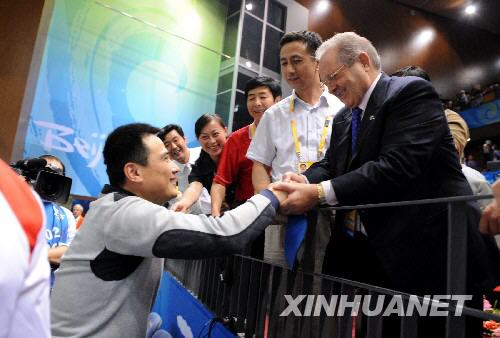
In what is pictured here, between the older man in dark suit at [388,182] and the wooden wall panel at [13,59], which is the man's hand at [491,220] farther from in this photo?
the wooden wall panel at [13,59]

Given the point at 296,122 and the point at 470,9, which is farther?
the point at 470,9

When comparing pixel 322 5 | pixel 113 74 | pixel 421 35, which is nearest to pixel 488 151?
pixel 421 35

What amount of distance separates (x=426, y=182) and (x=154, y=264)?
1150 millimetres

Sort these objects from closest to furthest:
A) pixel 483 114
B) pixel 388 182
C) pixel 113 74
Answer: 1. pixel 388 182
2. pixel 113 74
3. pixel 483 114

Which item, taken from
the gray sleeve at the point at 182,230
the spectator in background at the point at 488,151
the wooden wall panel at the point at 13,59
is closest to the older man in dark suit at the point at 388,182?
the gray sleeve at the point at 182,230

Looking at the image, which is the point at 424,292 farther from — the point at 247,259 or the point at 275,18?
the point at 275,18

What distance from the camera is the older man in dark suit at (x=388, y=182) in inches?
44.4

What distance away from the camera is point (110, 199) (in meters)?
1.54

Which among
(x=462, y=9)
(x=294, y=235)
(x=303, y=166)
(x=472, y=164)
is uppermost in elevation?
(x=462, y=9)

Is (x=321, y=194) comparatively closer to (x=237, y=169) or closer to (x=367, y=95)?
(x=367, y=95)

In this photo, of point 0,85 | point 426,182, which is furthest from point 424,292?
point 0,85

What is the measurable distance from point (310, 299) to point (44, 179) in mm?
1671

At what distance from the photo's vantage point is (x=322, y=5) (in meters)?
9.80

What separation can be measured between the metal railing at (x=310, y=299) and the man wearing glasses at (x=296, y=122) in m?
0.52
